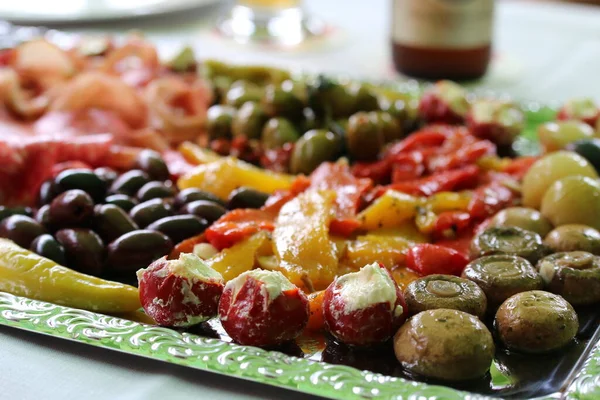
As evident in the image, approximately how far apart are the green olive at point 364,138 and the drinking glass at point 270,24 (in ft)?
3.71

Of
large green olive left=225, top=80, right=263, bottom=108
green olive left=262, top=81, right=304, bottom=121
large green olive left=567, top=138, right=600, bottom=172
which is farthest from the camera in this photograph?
large green olive left=225, top=80, right=263, bottom=108

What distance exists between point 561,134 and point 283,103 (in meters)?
0.58

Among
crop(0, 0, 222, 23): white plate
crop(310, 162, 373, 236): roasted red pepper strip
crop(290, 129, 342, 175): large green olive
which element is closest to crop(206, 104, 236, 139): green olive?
crop(290, 129, 342, 175): large green olive

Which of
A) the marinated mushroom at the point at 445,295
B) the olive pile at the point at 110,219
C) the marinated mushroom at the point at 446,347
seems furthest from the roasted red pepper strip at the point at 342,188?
the marinated mushroom at the point at 446,347

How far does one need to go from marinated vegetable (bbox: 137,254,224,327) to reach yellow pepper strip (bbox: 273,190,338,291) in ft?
0.52

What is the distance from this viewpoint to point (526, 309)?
102 cm

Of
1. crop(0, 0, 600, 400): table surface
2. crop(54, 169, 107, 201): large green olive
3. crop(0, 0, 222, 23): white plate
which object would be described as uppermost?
crop(0, 0, 222, 23): white plate

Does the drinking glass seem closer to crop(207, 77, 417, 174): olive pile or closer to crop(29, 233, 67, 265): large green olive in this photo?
crop(207, 77, 417, 174): olive pile

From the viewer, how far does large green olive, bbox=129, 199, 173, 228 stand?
1.32 m

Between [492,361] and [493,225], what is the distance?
1.21 feet

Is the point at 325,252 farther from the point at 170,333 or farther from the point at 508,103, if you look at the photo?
the point at 508,103

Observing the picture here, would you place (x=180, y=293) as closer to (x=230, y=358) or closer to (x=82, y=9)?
(x=230, y=358)

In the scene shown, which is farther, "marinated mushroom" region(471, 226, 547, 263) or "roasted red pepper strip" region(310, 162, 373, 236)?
"roasted red pepper strip" region(310, 162, 373, 236)

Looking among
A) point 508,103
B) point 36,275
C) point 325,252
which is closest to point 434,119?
point 508,103
